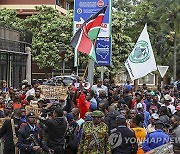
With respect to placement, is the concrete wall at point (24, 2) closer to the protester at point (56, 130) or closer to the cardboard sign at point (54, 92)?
the cardboard sign at point (54, 92)

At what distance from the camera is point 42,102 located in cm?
1294

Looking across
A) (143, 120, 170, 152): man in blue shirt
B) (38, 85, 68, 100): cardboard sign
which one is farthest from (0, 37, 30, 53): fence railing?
(143, 120, 170, 152): man in blue shirt

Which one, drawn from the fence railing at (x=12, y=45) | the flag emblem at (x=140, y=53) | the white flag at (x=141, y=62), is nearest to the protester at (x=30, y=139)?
the white flag at (x=141, y=62)

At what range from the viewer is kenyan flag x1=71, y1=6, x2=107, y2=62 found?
51.9ft

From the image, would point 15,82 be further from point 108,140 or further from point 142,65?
point 108,140

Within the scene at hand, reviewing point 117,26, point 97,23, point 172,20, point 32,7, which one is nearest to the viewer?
point 97,23

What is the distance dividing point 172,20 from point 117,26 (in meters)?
13.8

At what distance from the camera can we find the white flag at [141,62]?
62.7 feet

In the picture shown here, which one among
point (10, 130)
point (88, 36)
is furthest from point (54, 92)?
point (10, 130)

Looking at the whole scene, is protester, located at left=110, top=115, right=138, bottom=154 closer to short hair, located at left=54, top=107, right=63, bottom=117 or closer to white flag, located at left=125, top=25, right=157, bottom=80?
short hair, located at left=54, top=107, right=63, bottom=117

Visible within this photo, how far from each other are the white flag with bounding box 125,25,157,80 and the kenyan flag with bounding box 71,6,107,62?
2792 mm

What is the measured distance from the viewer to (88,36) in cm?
1641

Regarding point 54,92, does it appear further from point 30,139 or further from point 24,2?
point 24,2

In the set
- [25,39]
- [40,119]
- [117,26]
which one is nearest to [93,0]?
[40,119]
